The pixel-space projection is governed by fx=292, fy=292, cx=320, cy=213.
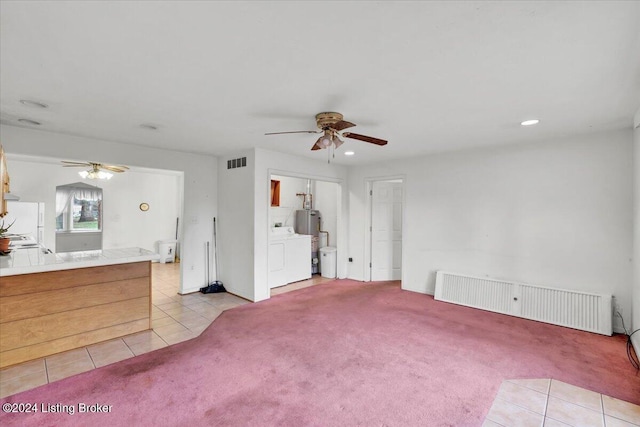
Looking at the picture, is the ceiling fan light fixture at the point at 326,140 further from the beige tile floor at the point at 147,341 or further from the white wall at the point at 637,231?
the white wall at the point at 637,231

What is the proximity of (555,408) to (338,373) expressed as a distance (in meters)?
1.58

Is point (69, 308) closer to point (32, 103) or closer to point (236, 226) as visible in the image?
point (32, 103)

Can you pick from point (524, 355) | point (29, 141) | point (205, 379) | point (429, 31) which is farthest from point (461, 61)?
point (29, 141)

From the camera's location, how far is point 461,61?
6.19 ft

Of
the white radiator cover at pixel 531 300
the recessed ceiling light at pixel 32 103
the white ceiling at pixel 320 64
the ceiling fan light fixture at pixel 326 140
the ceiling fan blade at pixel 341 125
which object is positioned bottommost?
the white radiator cover at pixel 531 300

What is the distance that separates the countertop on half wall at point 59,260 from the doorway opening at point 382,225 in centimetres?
383

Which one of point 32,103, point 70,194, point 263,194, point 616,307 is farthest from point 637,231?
point 70,194

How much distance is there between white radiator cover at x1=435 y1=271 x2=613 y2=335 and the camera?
11.3 ft

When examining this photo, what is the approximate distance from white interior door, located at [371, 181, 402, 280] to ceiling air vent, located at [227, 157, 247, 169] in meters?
2.59

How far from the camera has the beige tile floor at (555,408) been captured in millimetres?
1959

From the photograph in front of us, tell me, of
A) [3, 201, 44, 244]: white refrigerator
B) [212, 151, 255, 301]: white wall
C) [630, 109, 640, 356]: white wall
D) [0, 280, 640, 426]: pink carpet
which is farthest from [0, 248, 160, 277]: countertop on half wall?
[630, 109, 640, 356]: white wall

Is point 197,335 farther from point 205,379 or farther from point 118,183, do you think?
point 118,183

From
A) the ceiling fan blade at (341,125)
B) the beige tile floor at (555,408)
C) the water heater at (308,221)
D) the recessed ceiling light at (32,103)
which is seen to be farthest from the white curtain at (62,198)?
the beige tile floor at (555,408)

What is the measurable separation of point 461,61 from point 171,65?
1.91 m
